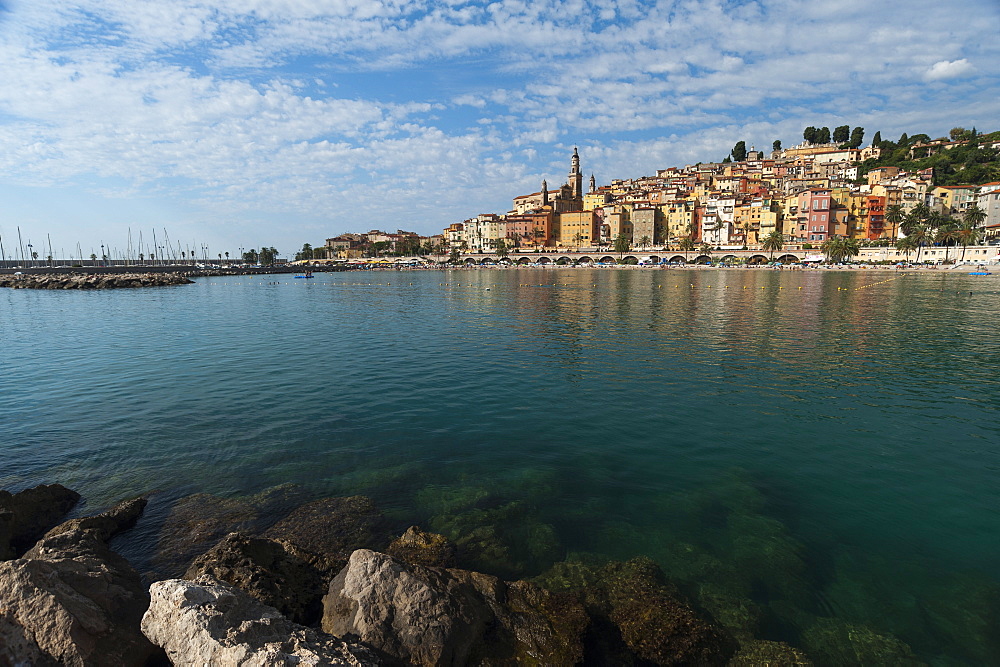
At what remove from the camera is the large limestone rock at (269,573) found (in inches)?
225

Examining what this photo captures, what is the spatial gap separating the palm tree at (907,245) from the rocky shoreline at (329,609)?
129m

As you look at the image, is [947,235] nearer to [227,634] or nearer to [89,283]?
[227,634]

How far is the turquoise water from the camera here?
7207 millimetres

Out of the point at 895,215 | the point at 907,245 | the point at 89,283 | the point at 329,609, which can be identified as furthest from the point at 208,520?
the point at 895,215

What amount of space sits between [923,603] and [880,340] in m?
22.3

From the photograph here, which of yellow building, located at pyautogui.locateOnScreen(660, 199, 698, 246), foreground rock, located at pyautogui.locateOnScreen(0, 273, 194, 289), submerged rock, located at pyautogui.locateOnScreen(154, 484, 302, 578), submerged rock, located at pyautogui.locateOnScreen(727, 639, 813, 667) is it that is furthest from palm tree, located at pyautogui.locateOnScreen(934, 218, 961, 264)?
foreground rock, located at pyautogui.locateOnScreen(0, 273, 194, 289)

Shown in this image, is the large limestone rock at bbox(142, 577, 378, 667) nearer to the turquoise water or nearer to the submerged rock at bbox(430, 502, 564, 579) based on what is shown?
the submerged rock at bbox(430, 502, 564, 579)

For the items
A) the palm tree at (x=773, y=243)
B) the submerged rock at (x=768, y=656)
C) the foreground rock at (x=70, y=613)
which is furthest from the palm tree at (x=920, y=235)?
the foreground rock at (x=70, y=613)

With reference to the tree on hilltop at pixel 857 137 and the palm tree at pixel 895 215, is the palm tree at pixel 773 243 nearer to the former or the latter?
the palm tree at pixel 895 215

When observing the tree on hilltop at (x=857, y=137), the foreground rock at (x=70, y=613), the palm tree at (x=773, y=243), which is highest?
the tree on hilltop at (x=857, y=137)

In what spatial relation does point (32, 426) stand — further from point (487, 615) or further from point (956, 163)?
point (956, 163)

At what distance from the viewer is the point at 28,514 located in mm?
7863

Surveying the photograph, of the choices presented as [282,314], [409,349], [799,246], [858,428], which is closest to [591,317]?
[409,349]

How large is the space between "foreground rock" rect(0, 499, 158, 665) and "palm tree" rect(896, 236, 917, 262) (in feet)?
439
